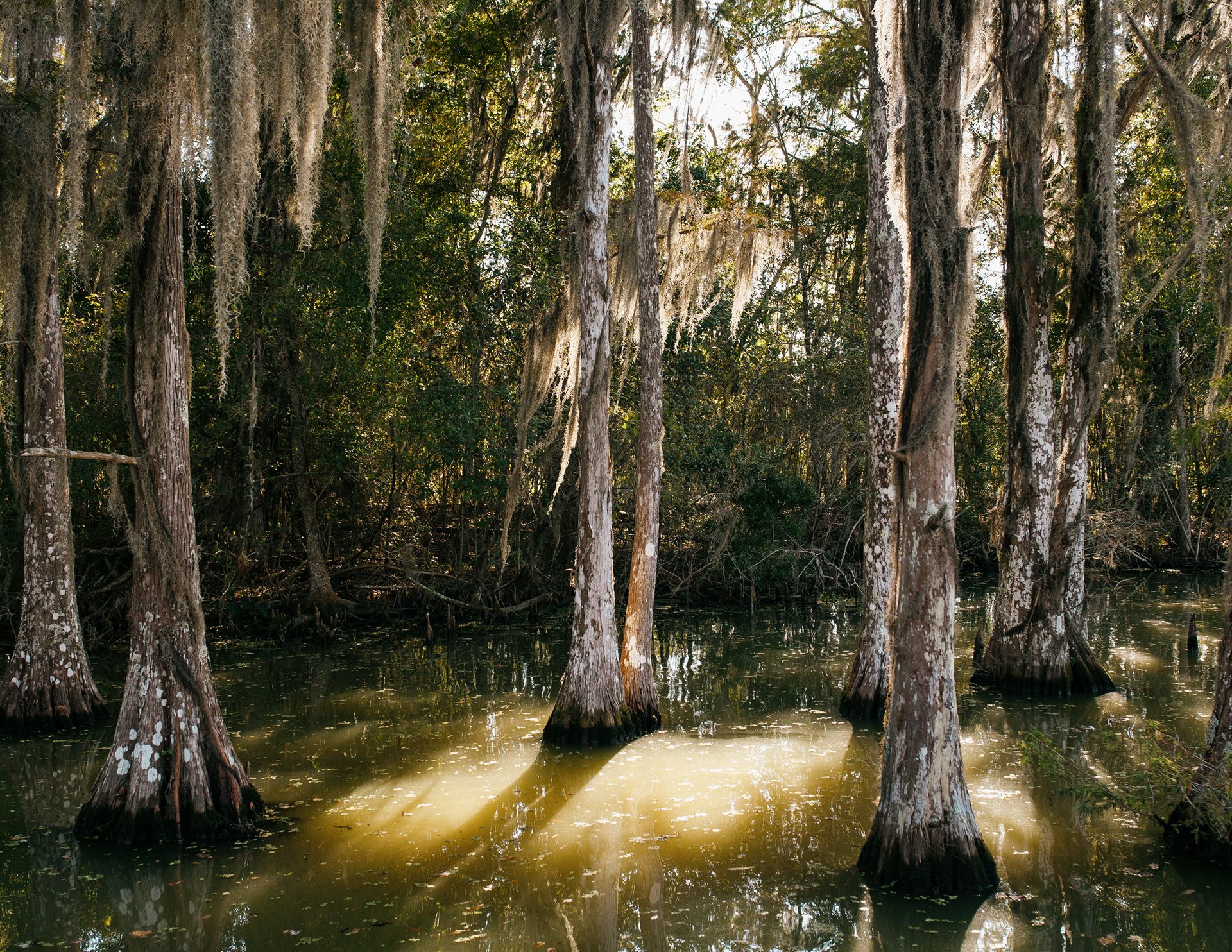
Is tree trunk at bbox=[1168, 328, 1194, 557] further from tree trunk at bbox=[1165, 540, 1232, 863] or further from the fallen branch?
the fallen branch

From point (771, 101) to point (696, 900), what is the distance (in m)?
16.9

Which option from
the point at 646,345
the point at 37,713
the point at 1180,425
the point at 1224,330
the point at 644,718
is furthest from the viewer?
the point at 1180,425

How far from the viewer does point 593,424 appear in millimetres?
8398

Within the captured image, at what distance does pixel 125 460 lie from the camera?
5.63 m

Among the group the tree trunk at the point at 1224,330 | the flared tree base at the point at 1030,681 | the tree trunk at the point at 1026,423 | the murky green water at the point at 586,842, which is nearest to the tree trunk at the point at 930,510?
the murky green water at the point at 586,842

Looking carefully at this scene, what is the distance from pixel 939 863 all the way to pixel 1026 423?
19.0 feet

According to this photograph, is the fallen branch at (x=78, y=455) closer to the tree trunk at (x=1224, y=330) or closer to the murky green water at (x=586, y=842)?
the murky green water at (x=586, y=842)

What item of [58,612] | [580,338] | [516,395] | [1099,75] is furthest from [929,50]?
[516,395]

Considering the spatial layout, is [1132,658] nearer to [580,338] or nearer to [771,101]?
[580,338]

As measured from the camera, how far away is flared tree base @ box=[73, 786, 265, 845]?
18.8 feet

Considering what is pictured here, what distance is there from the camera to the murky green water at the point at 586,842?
4.66 metres

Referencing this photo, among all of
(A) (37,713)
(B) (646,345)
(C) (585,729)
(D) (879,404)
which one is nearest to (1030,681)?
(D) (879,404)

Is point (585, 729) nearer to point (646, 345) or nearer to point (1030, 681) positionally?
point (646, 345)

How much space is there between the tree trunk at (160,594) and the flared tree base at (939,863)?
4.07 meters
